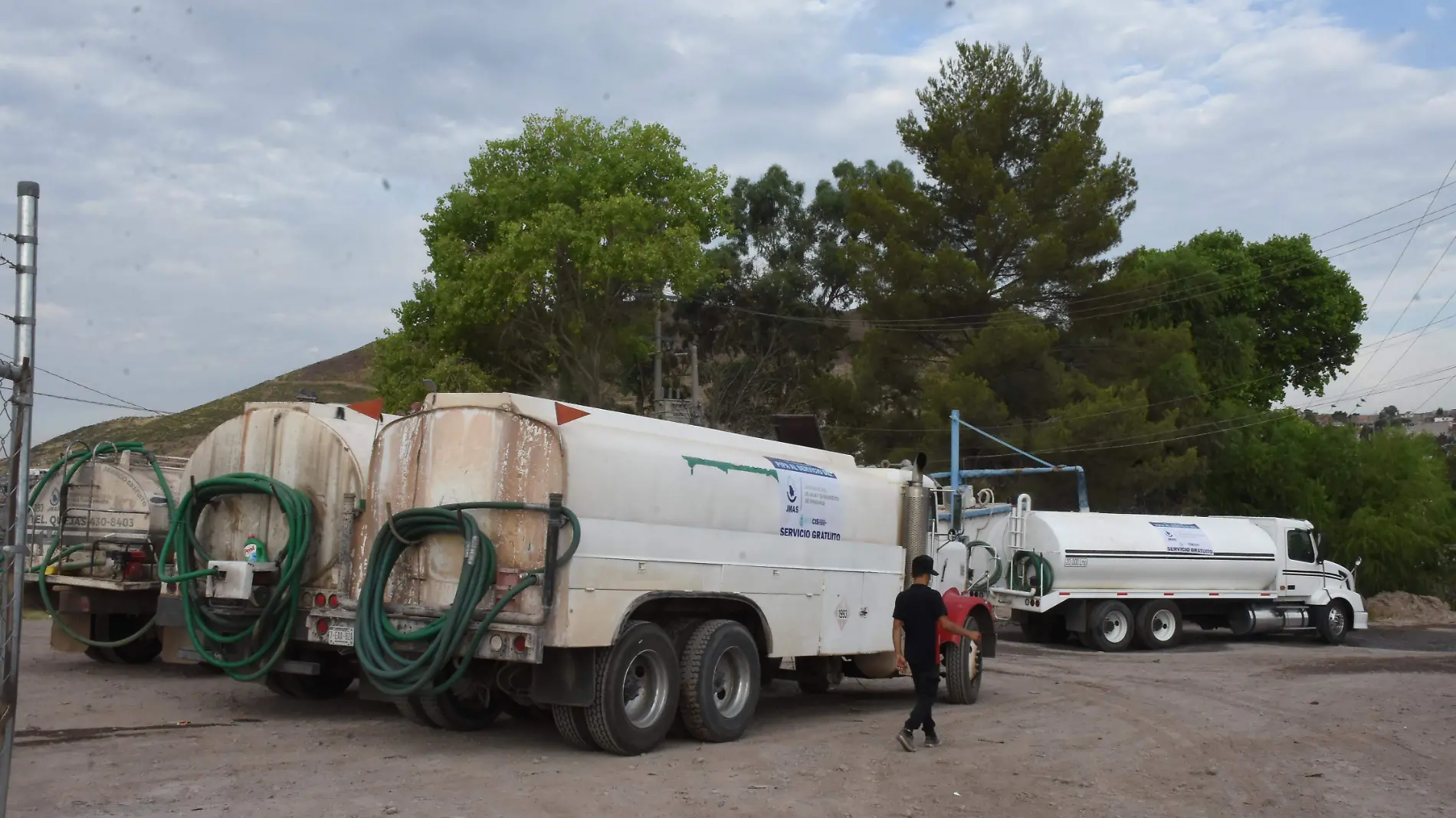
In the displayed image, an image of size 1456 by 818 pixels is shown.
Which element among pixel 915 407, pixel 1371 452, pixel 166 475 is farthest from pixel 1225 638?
pixel 166 475

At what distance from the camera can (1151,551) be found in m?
24.7

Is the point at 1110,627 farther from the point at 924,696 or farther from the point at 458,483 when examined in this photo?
the point at 458,483

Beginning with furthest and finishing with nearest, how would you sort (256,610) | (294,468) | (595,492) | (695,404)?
1. (695,404)
2. (294,468)
3. (256,610)
4. (595,492)

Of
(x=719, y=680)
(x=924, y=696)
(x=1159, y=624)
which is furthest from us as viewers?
(x=1159, y=624)

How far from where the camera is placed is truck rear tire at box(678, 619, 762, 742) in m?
10.2

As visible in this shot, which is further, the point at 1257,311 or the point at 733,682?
the point at 1257,311

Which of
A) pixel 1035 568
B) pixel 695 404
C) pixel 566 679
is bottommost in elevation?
pixel 566 679

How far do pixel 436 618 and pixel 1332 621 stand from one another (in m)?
23.7

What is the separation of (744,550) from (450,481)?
267cm

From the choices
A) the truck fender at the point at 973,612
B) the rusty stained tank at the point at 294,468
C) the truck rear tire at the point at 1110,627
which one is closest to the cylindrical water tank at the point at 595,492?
the rusty stained tank at the point at 294,468

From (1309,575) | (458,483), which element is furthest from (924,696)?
(1309,575)

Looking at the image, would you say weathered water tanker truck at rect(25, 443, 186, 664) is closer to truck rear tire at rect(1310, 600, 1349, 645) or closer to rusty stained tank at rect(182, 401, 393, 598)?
rusty stained tank at rect(182, 401, 393, 598)

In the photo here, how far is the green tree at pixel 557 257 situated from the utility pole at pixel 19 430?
1053 inches

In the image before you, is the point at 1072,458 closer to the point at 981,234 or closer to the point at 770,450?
the point at 981,234
